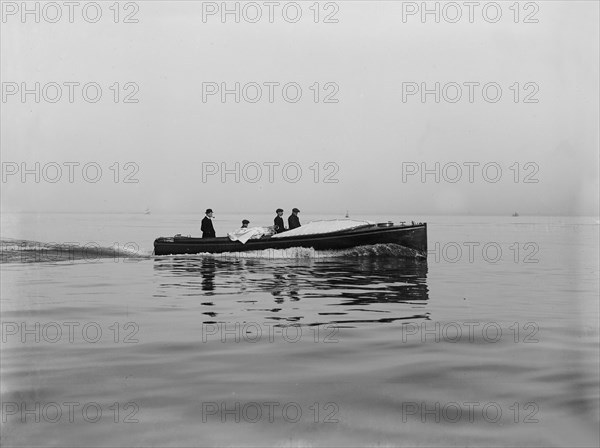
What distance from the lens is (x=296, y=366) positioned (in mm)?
8383

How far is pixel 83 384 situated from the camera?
7445mm

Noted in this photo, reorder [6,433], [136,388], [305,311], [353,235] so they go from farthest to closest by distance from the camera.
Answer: [353,235], [305,311], [136,388], [6,433]

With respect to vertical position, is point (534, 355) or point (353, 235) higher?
point (353, 235)

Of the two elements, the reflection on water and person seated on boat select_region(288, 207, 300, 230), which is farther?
person seated on boat select_region(288, 207, 300, 230)

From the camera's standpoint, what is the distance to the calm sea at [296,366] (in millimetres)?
6035

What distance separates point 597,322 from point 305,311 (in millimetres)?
6190

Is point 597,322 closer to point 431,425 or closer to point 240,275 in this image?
point 431,425

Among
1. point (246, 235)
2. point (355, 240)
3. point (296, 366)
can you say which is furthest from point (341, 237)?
point (296, 366)

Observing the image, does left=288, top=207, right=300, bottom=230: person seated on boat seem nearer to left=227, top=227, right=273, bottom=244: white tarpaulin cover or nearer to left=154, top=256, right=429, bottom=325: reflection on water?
left=227, top=227, right=273, bottom=244: white tarpaulin cover

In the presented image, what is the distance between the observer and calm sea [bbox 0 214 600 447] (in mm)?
6035

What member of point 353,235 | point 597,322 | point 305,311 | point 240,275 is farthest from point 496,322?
point 353,235

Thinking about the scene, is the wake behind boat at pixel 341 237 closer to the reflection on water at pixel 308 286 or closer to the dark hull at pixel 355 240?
the dark hull at pixel 355 240

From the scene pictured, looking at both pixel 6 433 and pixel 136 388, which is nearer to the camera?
pixel 6 433

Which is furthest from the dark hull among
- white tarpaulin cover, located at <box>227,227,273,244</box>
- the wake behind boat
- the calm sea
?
the calm sea
